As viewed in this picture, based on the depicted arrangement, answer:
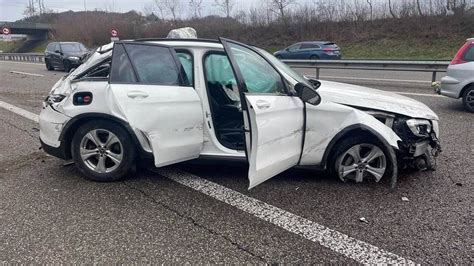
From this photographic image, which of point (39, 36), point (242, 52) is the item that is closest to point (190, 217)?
point (242, 52)

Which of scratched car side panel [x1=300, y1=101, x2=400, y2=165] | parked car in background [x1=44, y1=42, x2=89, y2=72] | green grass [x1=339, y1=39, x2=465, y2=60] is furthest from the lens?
green grass [x1=339, y1=39, x2=465, y2=60]

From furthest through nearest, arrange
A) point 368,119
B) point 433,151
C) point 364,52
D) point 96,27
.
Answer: point 96,27 → point 364,52 → point 433,151 → point 368,119

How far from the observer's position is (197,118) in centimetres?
377

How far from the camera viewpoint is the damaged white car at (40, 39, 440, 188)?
356 centimetres

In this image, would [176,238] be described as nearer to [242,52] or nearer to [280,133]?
[280,133]

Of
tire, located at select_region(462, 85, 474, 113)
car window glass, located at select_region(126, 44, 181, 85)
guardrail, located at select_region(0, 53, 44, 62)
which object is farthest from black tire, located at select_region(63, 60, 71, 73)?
tire, located at select_region(462, 85, 474, 113)

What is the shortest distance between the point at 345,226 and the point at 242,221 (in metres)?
0.87

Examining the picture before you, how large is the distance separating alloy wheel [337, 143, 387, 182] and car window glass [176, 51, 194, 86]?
1794mm

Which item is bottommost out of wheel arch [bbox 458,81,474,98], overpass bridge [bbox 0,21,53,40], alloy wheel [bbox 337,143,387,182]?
alloy wheel [bbox 337,143,387,182]

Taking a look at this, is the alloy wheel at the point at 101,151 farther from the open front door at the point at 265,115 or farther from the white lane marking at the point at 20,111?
the white lane marking at the point at 20,111

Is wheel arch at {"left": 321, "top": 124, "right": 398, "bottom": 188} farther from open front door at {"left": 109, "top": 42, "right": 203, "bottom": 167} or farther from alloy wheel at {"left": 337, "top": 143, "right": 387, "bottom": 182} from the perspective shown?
open front door at {"left": 109, "top": 42, "right": 203, "bottom": 167}

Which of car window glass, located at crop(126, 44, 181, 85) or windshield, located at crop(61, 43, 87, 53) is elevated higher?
windshield, located at crop(61, 43, 87, 53)

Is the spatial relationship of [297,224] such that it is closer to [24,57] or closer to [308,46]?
[308,46]

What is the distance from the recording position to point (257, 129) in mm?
3053
